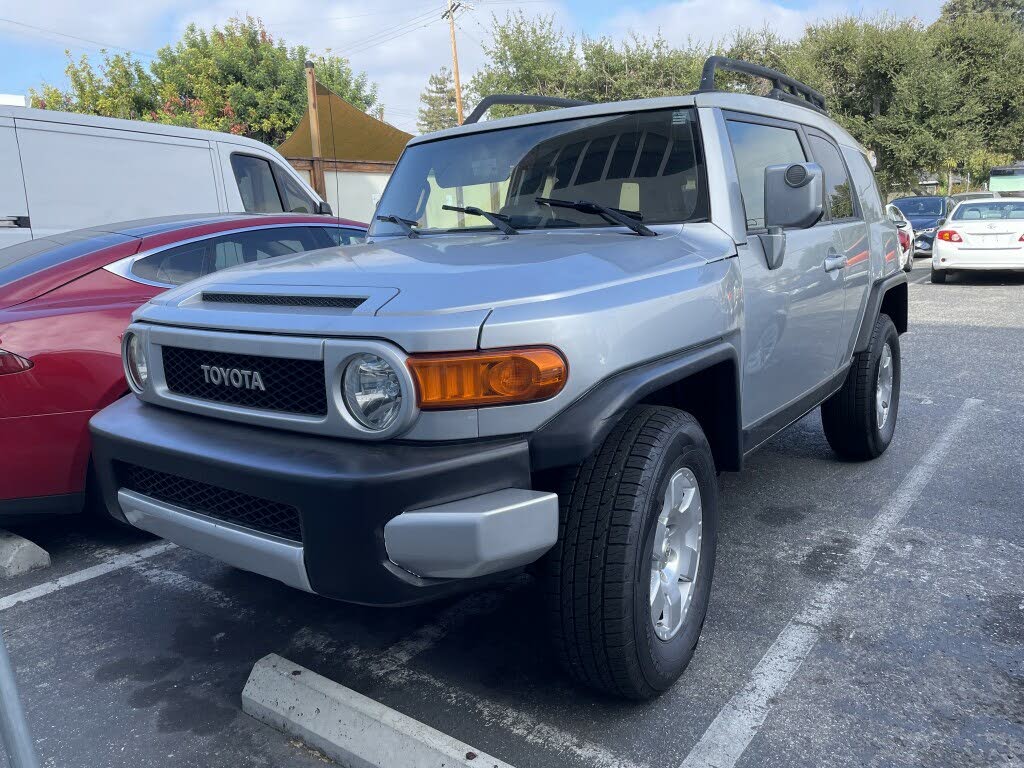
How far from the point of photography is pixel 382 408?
2111 mm

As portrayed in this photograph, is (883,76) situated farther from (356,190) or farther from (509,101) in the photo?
(509,101)

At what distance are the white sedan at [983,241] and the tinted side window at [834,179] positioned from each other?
34.8 feet

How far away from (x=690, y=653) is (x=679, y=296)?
111 centimetres

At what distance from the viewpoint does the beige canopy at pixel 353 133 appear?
1696 cm

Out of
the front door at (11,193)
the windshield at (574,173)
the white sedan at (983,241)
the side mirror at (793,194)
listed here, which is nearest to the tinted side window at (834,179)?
the side mirror at (793,194)

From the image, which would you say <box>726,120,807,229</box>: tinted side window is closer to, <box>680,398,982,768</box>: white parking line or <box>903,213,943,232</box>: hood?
<box>680,398,982,768</box>: white parking line

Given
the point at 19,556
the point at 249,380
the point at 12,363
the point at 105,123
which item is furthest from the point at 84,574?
the point at 105,123

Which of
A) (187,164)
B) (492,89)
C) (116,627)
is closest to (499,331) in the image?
(116,627)

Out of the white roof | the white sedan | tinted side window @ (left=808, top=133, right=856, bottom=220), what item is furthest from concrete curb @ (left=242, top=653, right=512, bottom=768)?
the white sedan

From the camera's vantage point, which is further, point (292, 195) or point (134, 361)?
point (292, 195)

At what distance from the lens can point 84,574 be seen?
12.0 feet

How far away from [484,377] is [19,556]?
8.96 ft

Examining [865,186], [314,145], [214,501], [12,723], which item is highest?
[314,145]

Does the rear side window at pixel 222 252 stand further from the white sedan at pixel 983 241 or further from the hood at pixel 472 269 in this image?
the white sedan at pixel 983 241
